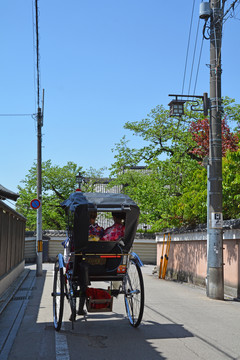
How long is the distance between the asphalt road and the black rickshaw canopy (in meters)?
1.34

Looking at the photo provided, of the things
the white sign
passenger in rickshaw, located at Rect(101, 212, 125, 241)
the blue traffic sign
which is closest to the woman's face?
passenger in rickshaw, located at Rect(101, 212, 125, 241)

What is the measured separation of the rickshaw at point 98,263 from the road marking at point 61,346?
0.22m

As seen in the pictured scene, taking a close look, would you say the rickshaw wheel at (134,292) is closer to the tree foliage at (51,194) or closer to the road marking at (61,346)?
the road marking at (61,346)

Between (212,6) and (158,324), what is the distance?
8.90 m

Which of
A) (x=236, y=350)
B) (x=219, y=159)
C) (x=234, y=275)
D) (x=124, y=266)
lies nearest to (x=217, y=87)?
(x=219, y=159)

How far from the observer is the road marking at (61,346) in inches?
213

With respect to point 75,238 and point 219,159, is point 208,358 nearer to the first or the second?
point 75,238

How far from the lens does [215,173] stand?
39.3 feet

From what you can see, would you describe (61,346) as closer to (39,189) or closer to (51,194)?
(39,189)

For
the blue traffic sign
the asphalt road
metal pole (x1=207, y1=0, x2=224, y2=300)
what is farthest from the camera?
the blue traffic sign

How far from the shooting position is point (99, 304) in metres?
6.99

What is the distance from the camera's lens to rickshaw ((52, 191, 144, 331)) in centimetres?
689

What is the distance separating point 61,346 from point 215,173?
7354mm

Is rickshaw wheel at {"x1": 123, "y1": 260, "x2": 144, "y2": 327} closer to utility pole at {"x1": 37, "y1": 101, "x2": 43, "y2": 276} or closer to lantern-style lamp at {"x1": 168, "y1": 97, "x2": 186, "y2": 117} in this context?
lantern-style lamp at {"x1": 168, "y1": 97, "x2": 186, "y2": 117}
